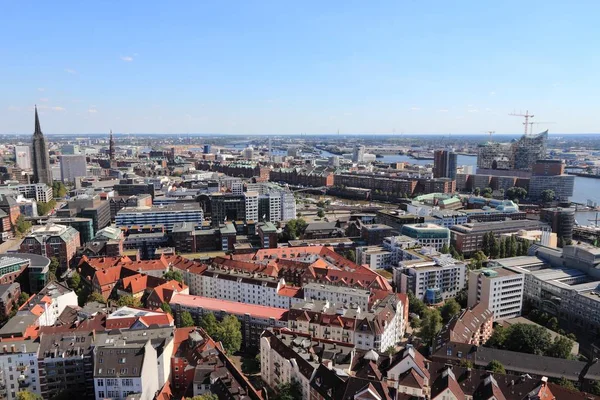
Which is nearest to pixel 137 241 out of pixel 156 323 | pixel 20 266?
pixel 20 266

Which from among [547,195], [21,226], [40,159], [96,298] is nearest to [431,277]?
[96,298]

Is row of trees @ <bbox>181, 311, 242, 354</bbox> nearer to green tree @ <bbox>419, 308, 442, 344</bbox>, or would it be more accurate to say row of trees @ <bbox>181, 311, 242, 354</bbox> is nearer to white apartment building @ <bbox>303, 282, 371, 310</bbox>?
white apartment building @ <bbox>303, 282, 371, 310</bbox>

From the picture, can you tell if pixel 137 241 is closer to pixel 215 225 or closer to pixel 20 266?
pixel 215 225

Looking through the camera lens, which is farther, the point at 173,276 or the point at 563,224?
the point at 563,224

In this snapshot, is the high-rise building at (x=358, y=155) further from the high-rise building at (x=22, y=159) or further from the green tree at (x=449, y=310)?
the green tree at (x=449, y=310)

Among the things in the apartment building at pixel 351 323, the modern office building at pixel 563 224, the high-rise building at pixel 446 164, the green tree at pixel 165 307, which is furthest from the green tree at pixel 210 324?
→ the high-rise building at pixel 446 164

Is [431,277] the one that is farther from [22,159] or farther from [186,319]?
[22,159]
